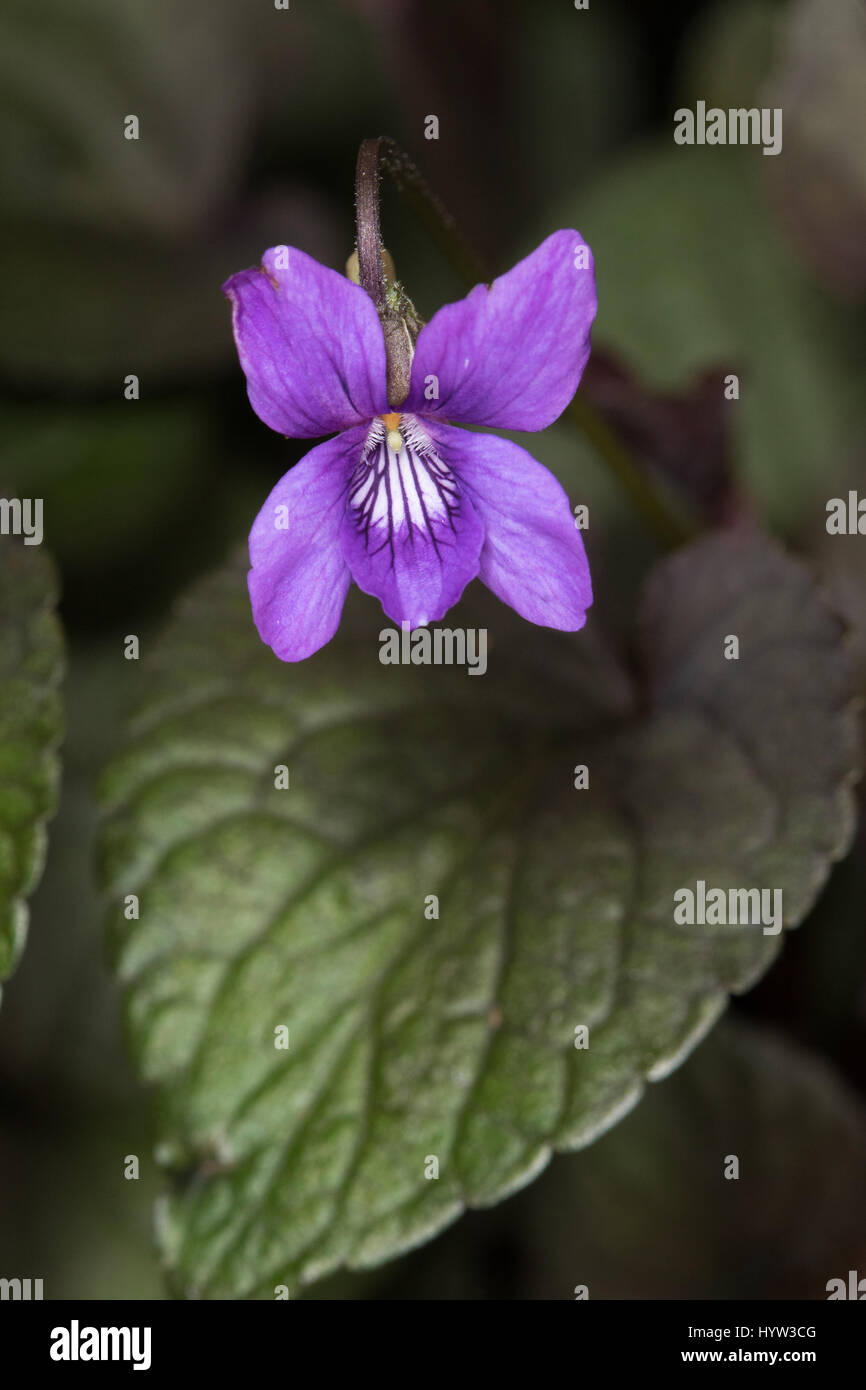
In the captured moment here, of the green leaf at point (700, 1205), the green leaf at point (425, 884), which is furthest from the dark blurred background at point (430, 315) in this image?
the green leaf at point (425, 884)

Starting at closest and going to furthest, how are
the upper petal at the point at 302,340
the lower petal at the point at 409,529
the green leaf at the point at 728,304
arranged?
the upper petal at the point at 302,340
the lower petal at the point at 409,529
the green leaf at the point at 728,304

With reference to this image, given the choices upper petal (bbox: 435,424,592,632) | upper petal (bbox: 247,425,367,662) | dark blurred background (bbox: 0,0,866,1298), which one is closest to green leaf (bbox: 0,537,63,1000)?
upper petal (bbox: 247,425,367,662)

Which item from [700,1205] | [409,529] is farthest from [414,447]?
[700,1205]

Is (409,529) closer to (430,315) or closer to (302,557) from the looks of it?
(302,557)

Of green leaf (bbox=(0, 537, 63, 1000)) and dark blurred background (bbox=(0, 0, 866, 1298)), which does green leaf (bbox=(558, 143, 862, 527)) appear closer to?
dark blurred background (bbox=(0, 0, 866, 1298))

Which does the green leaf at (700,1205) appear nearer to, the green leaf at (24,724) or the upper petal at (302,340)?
the green leaf at (24,724)

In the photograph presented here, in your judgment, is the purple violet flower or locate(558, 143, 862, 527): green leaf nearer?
the purple violet flower
